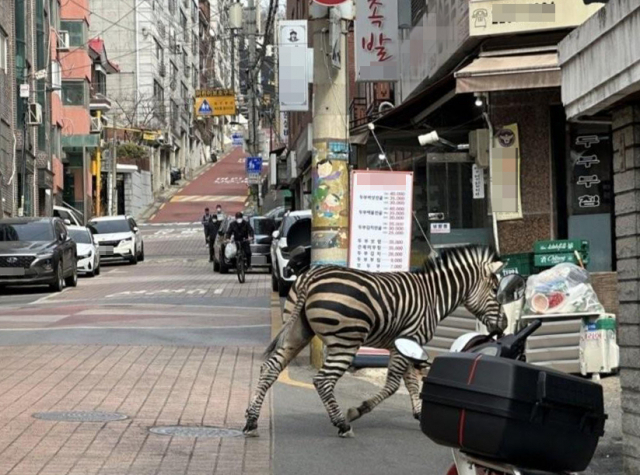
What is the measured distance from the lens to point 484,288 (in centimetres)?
1026

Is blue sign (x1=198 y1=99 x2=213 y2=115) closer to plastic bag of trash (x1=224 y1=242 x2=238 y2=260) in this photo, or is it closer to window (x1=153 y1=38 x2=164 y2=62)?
window (x1=153 y1=38 x2=164 y2=62)

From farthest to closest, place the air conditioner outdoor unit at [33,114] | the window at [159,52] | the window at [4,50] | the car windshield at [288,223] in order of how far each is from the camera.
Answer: the window at [159,52] < the air conditioner outdoor unit at [33,114] < the window at [4,50] < the car windshield at [288,223]

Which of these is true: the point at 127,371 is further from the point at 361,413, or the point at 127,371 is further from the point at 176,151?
the point at 176,151

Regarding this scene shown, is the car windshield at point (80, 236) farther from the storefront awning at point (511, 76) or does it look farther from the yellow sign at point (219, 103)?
the yellow sign at point (219, 103)

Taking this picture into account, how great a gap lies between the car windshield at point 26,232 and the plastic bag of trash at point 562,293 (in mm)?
18558

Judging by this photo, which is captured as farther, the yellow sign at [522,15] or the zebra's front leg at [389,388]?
the yellow sign at [522,15]

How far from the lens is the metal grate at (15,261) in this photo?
27578 mm

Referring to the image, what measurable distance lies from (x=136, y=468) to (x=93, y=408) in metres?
2.61

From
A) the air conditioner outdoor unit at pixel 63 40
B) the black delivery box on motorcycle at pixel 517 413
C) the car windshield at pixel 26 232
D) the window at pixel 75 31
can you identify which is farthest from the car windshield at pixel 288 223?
the window at pixel 75 31

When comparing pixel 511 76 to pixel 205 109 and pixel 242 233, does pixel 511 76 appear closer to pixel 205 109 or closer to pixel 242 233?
pixel 242 233

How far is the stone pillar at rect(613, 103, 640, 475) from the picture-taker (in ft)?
25.4

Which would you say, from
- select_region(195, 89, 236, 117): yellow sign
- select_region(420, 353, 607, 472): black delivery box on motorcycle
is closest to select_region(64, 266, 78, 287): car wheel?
select_region(420, 353, 607, 472): black delivery box on motorcycle

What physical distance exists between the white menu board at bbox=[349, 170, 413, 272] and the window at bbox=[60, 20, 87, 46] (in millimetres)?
51973

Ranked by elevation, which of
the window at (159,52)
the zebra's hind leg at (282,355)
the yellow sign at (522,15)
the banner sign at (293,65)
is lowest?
the zebra's hind leg at (282,355)
